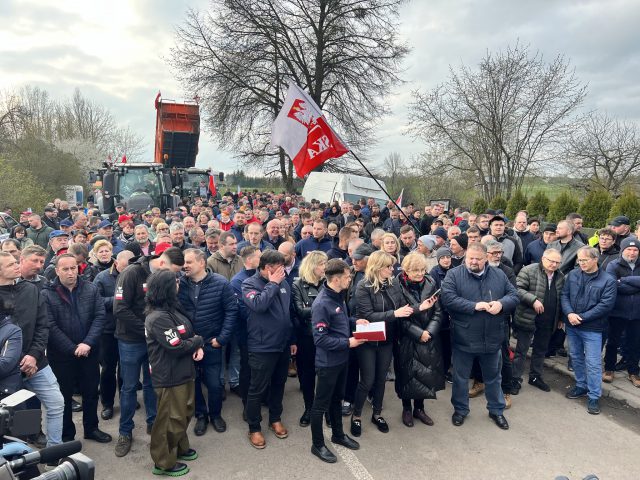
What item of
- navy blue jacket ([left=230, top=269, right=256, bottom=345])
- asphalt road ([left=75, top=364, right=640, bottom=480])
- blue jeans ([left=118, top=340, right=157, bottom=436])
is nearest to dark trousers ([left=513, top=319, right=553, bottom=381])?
asphalt road ([left=75, top=364, right=640, bottom=480])

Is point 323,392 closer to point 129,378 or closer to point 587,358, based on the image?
point 129,378

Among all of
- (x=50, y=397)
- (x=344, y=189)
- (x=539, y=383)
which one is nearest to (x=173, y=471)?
(x=50, y=397)

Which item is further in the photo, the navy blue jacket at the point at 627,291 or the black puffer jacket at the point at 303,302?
the navy blue jacket at the point at 627,291

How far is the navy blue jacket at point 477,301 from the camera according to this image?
177 inches

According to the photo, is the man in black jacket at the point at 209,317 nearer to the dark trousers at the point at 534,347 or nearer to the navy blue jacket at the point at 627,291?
the dark trousers at the point at 534,347

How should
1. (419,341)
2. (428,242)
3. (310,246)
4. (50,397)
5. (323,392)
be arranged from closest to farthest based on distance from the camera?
(50,397) → (323,392) → (419,341) → (428,242) → (310,246)

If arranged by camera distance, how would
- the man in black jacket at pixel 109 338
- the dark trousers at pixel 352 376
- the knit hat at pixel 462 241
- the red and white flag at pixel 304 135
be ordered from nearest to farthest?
the man in black jacket at pixel 109 338, the dark trousers at pixel 352 376, the knit hat at pixel 462 241, the red and white flag at pixel 304 135

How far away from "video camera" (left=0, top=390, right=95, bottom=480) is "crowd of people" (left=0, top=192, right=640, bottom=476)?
4.25 ft

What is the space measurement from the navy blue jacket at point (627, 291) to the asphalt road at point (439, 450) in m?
1.12

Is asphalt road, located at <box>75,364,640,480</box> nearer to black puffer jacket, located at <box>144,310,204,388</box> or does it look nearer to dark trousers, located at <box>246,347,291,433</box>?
dark trousers, located at <box>246,347,291,433</box>

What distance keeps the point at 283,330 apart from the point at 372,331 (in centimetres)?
84

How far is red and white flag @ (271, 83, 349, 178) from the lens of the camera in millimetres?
7418

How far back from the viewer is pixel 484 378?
4676 mm

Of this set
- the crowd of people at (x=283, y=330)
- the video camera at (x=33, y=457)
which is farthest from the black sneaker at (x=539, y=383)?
the video camera at (x=33, y=457)
